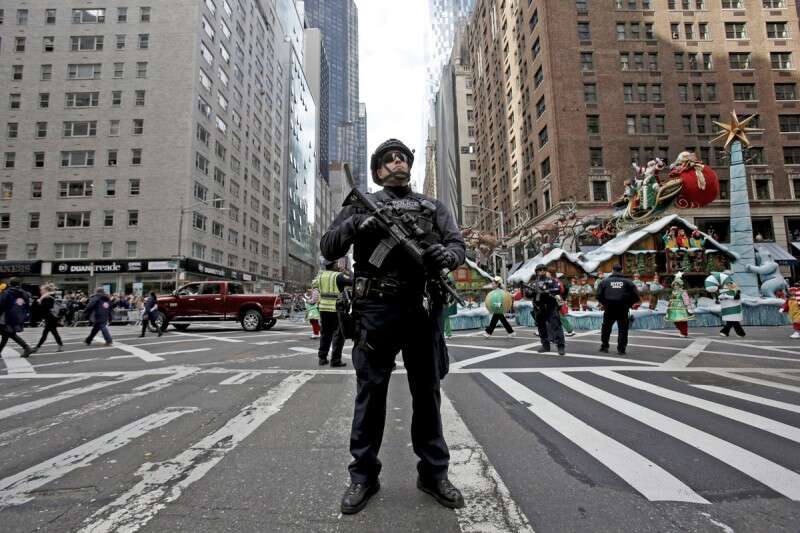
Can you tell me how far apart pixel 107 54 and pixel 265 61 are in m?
28.1

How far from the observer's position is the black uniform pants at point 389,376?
8.07 feet

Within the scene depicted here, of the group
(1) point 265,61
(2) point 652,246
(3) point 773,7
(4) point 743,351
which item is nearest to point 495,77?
(3) point 773,7

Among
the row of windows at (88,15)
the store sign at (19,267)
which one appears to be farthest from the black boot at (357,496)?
the row of windows at (88,15)

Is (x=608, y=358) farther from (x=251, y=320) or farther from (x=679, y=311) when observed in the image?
(x=251, y=320)

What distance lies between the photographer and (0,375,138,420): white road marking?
4457mm

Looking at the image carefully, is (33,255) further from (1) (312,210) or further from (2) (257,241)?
(1) (312,210)

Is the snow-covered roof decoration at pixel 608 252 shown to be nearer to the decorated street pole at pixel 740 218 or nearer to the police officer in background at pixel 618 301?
the decorated street pole at pixel 740 218

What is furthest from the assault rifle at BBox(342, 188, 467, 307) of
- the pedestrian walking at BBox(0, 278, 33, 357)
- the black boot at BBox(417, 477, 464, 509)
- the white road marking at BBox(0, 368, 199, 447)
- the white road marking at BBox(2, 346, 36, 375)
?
the pedestrian walking at BBox(0, 278, 33, 357)

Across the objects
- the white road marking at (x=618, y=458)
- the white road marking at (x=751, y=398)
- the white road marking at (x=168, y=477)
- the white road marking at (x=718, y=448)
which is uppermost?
the white road marking at (x=168, y=477)

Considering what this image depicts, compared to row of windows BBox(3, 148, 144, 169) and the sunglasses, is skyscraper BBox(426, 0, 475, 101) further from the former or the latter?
the sunglasses

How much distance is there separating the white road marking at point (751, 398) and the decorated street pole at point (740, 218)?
53.7 ft

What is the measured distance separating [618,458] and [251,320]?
16396 millimetres

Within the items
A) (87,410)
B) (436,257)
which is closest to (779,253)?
(436,257)

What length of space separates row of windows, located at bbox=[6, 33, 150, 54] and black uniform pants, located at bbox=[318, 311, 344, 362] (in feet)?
149
